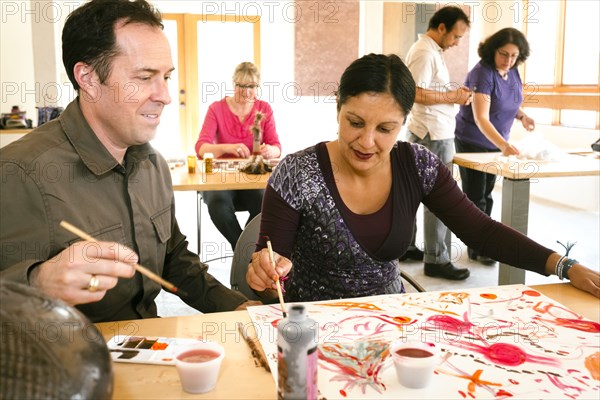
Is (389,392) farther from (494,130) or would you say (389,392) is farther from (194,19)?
(194,19)

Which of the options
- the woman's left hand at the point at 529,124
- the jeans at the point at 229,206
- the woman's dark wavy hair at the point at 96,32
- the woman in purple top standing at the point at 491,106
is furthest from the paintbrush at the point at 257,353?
the woman's left hand at the point at 529,124

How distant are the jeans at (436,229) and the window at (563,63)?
8.60 ft

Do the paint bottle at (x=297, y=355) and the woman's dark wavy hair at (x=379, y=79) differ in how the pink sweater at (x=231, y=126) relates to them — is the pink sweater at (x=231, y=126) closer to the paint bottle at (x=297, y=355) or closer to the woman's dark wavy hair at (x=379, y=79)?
the woman's dark wavy hair at (x=379, y=79)

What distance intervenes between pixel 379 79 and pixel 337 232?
50 centimetres

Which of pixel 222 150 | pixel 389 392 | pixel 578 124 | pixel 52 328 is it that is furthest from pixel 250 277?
pixel 578 124

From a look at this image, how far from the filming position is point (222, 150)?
4.13 m

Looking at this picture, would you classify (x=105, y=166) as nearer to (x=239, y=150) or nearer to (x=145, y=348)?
(x=145, y=348)

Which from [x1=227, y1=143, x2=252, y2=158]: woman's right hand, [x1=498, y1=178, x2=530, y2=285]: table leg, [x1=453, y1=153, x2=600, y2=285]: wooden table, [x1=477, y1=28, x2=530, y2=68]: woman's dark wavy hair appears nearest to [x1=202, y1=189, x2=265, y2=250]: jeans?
[x1=227, y1=143, x2=252, y2=158]: woman's right hand

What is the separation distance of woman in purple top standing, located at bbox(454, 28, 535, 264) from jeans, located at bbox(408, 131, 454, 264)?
0.88 ft

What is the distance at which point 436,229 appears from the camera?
4.15 metres

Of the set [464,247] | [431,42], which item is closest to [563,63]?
[464,247]

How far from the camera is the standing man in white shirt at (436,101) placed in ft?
13.2

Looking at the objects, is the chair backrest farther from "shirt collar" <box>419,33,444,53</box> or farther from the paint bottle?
"shirt collar" <box>419,33,444,53</box>

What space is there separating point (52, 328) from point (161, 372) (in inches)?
18.8
